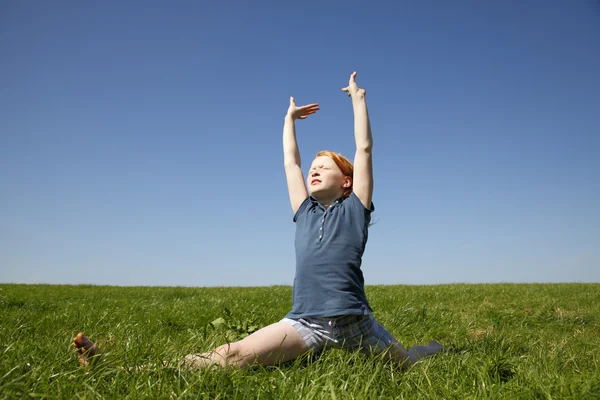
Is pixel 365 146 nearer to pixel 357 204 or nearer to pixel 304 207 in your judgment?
pixel 357 204

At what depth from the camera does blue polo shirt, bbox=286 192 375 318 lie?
3.65 metres

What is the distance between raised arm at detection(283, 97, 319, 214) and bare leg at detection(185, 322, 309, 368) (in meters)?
1.25

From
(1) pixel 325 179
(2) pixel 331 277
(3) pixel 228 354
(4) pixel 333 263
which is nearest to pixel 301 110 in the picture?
(1) pixel 325 179

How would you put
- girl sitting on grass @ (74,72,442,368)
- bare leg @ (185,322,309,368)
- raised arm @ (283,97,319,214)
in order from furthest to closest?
raised arm @ (283,97,319,214)
girl sitting on grass @ (74,72,442,368)
bare leg @ (185,322,309,368)

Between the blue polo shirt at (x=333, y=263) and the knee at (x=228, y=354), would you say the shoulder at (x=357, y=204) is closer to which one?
the blue polo shirt at (x=333, y=263)

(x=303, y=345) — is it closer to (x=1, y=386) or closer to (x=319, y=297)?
(x=319, y=297)

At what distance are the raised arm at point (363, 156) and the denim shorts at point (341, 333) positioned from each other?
0.95 meters

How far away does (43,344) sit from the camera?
11.4 ft

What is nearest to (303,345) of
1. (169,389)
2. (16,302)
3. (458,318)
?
(169,389)

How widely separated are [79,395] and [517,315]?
26.2 feet

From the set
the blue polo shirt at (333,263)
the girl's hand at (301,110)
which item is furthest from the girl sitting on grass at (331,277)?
the girl's hand at (301,110)

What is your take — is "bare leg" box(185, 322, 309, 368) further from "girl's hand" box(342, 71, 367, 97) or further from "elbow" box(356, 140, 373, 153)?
"girl's hand" box(342, 71, 367, 97)

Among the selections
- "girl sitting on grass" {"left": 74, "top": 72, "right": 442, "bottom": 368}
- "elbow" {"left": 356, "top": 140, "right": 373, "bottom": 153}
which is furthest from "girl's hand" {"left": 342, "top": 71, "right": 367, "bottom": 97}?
"elbow" {"left": 356, "top": 140, "right": 373, "bottom": 153}

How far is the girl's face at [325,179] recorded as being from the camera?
4.08 meters
